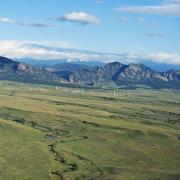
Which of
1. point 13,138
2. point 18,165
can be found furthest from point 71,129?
point 18,165

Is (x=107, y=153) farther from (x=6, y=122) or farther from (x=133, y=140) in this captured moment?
(x=6, y=122)

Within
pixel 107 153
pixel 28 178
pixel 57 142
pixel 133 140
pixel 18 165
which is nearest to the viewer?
pixel 28 178

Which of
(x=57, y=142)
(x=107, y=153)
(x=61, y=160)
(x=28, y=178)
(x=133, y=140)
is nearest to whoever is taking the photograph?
(x=28, y=178)

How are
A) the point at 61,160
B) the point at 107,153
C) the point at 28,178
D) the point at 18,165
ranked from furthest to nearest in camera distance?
the point at 107,153, the point at 61,160, the point at 18,165, the point at 28,178

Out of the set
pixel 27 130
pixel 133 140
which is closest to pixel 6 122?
pixel 27 130

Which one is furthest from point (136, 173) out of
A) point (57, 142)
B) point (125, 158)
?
point (57, 142)

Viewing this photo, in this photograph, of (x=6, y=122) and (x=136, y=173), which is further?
(x=6, y=122)

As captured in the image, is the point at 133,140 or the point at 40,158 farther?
the point at 133,140

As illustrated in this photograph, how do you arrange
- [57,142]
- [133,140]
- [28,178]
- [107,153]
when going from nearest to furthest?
[28,178] < [107,153] < [57,142] < [133,140]

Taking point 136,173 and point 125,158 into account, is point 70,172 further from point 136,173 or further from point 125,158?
point 125,158
